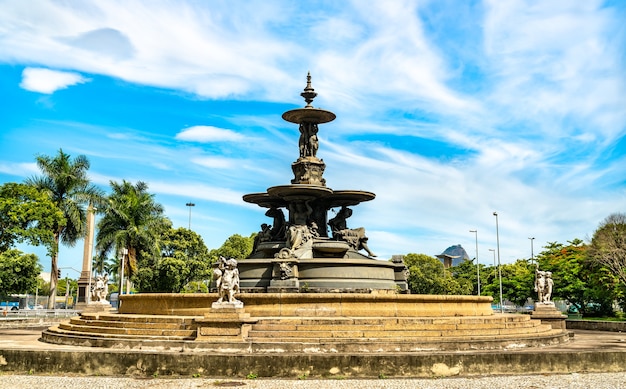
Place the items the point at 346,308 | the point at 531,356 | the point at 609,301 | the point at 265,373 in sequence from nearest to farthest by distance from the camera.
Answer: the point at 265,373
the point at 531,356
the point at 346,308
the point at 609,301

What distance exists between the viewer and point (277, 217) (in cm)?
2536

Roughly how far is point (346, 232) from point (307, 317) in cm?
854

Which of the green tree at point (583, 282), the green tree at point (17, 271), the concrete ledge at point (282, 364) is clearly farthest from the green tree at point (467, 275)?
the concrete ledge at point (282, 364)

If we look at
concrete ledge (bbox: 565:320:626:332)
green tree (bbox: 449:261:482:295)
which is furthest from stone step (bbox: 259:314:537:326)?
green tree (bbox: 449:261:482:295)

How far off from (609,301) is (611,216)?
6.80 meters

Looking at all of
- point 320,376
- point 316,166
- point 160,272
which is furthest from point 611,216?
point 320,376

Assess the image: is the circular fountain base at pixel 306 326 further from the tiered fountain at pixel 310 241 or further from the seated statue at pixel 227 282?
the tiered fountain at pixel 310 241

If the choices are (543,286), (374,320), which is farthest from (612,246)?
(374,320)

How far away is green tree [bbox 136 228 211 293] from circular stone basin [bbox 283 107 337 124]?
27435mm

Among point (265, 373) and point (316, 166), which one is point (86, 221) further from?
point (265, 373)

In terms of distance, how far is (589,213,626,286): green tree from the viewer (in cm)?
4056

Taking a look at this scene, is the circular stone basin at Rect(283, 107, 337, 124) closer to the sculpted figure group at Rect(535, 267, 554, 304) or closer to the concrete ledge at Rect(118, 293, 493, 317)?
the concrete ledge at Rect(118, 293, 493, 317)

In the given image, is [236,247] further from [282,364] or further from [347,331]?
[282,364]

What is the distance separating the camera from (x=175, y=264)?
49.8 meters
